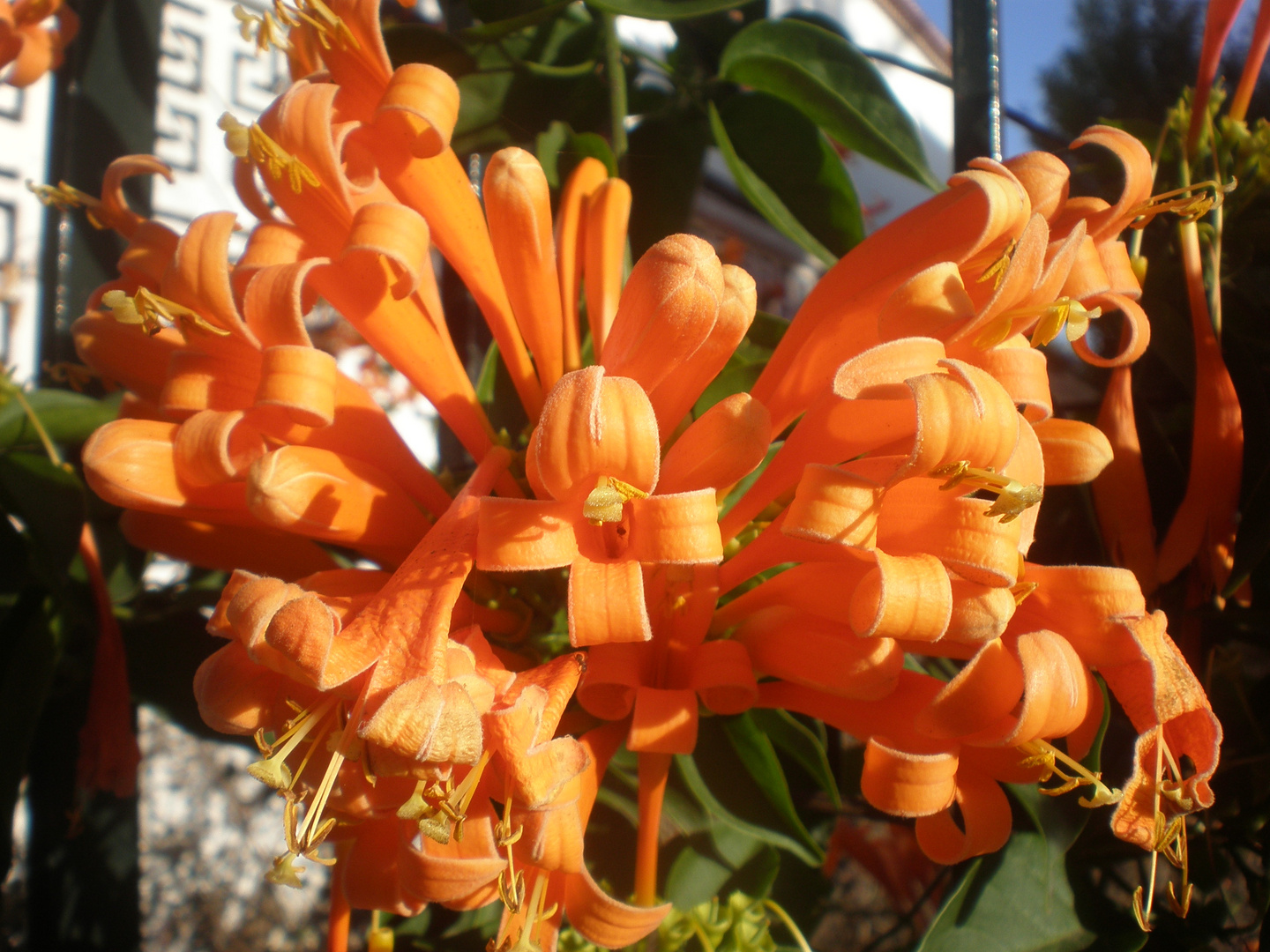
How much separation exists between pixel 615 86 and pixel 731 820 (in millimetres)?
397

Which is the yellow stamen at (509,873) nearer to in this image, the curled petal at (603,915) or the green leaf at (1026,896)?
the curled petal at (603,915)

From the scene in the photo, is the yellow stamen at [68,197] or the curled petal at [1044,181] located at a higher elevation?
the curled petal at [1044,181]

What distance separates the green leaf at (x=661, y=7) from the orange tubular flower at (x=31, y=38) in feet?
1.38

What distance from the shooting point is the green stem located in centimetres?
49

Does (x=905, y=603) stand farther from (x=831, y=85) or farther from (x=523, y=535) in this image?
(x=831, y=85)

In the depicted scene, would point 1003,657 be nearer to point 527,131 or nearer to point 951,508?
point 951,508

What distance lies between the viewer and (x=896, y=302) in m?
0.26

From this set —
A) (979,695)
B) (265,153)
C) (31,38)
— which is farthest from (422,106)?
(31,38)

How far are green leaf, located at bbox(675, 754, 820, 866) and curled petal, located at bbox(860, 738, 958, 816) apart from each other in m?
0.09

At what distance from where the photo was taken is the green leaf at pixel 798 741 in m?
0.38

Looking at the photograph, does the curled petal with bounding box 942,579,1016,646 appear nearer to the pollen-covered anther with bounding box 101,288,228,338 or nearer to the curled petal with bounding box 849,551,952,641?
the curled petal with bounding box 849,551,952,641

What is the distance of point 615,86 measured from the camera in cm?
50

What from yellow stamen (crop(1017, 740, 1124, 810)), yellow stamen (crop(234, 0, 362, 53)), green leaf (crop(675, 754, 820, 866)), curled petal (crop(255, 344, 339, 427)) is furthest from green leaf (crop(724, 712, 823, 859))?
yellow stamen (crop(234, 0, 362, 53))

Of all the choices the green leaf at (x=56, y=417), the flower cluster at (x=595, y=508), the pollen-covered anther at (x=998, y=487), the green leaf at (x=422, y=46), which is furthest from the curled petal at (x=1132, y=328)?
the green leaf at (x=56, y=417)
